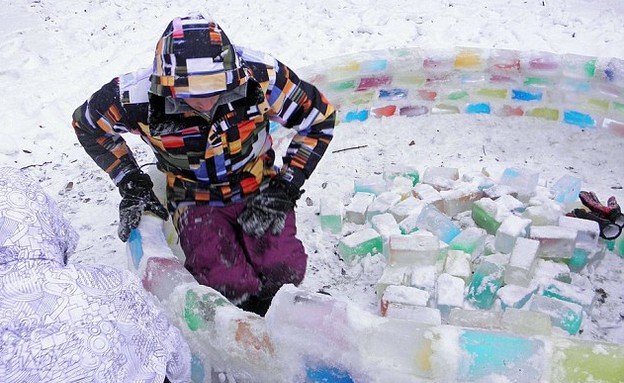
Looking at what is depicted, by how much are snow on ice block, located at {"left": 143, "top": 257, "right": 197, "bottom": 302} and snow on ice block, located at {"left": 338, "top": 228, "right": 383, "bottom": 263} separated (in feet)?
3.37

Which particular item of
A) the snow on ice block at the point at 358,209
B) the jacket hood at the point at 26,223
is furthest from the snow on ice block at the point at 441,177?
the jacket hood at the point at 26,223

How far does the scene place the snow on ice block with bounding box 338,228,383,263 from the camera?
2.99 metres

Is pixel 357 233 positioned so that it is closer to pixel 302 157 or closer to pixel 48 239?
pixel 302 157

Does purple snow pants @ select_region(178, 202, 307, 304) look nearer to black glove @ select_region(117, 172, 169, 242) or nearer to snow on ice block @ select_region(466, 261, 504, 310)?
black glove @ select_region(117, 172, 169, 242)

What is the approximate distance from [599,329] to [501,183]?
3.45 feet

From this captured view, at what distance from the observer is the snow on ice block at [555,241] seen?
2.79 m

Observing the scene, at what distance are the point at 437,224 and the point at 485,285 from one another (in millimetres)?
518

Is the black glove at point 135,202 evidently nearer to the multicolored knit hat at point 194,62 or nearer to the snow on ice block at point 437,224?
the multicolored knit hat at point 194,62

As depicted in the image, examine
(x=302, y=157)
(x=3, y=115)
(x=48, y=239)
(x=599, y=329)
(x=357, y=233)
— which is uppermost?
(x=48, y=239)

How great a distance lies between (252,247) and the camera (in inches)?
100

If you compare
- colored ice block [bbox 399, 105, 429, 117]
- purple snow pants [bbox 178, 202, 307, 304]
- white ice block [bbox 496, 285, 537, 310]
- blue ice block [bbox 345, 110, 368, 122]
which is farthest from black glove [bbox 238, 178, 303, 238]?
colored ice block [bbox 399, 105, 429, 117]

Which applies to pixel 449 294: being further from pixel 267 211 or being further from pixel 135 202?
pixel 135 202

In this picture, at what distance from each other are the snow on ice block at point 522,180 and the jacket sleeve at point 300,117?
129 centimetres

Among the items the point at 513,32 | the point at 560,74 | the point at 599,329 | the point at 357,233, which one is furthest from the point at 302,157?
the point at 513,32
